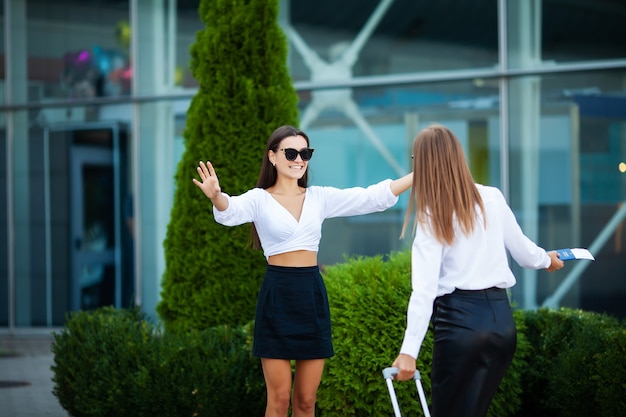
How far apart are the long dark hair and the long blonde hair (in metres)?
1.23

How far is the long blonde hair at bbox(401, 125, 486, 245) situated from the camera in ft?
11.5

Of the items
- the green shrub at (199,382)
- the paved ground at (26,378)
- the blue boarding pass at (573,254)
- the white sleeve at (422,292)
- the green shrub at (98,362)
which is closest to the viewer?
the white sleeve at (422,292)

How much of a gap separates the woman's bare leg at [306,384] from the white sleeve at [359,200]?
79 cm

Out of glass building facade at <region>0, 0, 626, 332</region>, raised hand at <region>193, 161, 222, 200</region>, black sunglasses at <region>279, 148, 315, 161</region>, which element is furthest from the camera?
glass building facade at <region>0, 0, 626, 332</region>

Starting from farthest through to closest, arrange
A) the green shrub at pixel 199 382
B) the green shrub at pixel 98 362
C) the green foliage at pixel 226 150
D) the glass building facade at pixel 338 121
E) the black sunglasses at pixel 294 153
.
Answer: the glass building facade at pixel 338 121
the green foliage at pixel 226 150
the green shrub at pixel 98 362
the green shrub at pixel 199 382
the black sunglasses at pixel 294 153

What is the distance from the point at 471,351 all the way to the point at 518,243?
1.78 feet

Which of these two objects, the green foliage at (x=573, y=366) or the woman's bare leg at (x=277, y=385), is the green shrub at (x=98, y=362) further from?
the green foliage at (x=573, y=366)

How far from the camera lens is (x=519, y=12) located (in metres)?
10.2

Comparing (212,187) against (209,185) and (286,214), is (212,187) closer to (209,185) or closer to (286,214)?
(209,185)

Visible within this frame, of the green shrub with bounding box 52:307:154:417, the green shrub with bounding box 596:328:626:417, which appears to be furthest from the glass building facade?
the green shrub with bounding box 596:328:626:417

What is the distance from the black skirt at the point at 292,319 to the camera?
14.9 ft

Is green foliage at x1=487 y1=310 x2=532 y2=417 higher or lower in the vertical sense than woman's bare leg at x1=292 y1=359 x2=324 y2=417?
lower

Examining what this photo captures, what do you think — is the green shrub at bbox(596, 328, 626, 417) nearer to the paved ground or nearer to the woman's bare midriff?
the woman's bare midriff

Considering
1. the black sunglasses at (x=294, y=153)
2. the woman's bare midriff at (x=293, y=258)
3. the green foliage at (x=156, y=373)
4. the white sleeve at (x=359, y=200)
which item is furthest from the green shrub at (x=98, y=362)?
the black sunglasses at (x=294, y=153)
